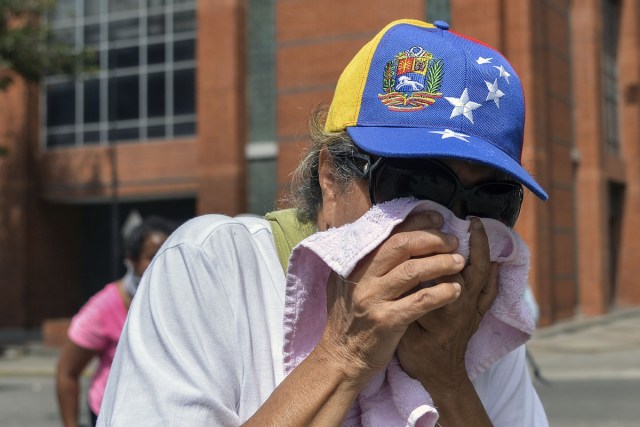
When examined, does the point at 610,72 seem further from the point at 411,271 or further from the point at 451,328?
the point at 411,271

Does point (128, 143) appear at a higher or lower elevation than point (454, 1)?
lower

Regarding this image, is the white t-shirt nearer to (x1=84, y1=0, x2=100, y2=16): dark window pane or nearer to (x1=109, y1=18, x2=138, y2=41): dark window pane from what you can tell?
(x1=109, y1=18, x2=138, y2=41): dark window pane

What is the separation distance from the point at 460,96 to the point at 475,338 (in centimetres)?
47

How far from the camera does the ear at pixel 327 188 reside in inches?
67.2

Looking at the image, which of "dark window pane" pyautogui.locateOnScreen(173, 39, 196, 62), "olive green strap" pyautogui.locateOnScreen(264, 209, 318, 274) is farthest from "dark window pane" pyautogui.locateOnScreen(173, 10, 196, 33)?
"olive green strap" pyautogui.locateOnScreen(264, 209, 318, 274)

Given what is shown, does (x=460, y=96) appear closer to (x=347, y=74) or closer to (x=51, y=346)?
(x=347, y=74)

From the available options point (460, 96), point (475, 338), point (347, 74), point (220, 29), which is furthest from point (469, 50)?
point (220, 29)

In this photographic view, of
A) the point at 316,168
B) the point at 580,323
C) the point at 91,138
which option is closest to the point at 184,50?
the point at 91,138

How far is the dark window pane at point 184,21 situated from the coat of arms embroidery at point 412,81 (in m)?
23.6

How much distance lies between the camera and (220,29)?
904 inches

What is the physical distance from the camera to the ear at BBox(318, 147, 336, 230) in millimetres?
1708

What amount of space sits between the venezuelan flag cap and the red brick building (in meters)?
19.7

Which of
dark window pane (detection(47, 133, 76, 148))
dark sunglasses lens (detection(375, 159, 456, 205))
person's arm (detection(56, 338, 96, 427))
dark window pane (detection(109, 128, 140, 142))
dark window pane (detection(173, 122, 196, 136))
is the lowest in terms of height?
dark window pane (detection(47, 133, 76, 148))

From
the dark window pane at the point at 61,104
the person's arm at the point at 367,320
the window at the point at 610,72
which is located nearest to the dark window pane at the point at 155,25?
the dark window pane at the point at 61,104
